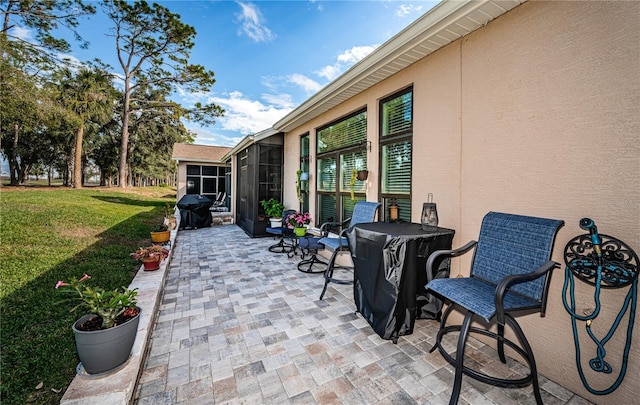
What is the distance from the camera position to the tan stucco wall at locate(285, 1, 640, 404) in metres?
1.57

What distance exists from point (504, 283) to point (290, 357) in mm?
1637

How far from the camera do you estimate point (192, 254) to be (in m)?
5.21

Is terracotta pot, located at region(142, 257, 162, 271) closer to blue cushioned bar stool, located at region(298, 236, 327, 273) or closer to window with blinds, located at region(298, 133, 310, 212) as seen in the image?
blue cushioned bar stool, located at region(298, 236, 327, 273)

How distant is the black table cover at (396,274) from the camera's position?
7.09ft

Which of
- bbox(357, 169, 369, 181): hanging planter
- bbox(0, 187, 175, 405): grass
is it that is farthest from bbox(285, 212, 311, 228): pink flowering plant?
bbox(0, 187, 175, 405): grass

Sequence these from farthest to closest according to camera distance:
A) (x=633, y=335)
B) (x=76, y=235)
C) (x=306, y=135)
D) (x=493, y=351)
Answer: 1. (x=306, y=135)
2. (x=76, y=235)
3. (x=493, y=351)
4. (x=633, y=335)

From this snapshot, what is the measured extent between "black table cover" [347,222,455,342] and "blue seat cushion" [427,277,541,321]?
1.00 ft

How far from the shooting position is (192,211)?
8.17m

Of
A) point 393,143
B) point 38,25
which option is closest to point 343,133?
point 393,143

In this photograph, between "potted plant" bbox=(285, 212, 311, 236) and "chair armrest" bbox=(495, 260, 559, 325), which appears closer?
"chair armrest" bbox=(495, 260, 559, 325)

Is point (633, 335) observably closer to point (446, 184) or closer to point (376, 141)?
point (446, 184)

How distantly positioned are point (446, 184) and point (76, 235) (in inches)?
292

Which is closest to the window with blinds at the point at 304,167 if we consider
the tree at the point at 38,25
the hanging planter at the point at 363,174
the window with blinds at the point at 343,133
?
the window with blinds at the point at 343,133

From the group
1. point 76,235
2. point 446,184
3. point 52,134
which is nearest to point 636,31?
point 446,184
